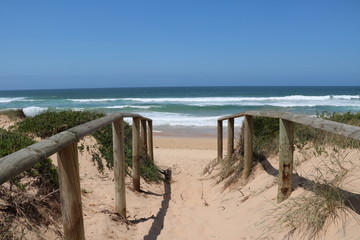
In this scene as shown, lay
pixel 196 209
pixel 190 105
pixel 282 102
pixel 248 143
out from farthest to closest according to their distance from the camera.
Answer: pixel 282 102 < pixel 190 105 < pixel 248 143 < pixel 196 209

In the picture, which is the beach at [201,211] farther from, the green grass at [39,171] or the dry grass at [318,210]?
the green grass at [39,171]

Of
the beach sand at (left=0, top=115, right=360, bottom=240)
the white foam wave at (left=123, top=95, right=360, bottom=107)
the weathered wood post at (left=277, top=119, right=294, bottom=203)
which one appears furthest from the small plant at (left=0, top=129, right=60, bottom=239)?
the white foam wave at (left=123, top=95, right=360, bottom=107)

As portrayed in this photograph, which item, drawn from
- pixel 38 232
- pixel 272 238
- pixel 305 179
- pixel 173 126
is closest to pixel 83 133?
pixel 38 232

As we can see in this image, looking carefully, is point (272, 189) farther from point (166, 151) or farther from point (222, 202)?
point (166, 151)

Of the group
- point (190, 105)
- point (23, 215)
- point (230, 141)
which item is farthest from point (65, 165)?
point (190, 105)

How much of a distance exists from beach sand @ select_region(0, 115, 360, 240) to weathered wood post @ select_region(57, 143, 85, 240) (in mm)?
1041

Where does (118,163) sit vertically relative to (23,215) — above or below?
above

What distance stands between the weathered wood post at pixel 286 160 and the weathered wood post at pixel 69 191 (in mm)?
2308

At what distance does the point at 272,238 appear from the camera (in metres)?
3.13

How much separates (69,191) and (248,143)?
361cm

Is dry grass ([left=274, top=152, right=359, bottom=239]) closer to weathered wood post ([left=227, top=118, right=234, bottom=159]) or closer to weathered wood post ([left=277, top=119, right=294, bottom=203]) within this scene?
weathered wood post ([left=277, top=119, right=294, bottom=203])

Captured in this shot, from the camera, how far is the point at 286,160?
12.1ft

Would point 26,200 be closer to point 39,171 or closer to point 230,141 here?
point 39,171

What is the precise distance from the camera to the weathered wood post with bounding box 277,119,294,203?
367 cm
